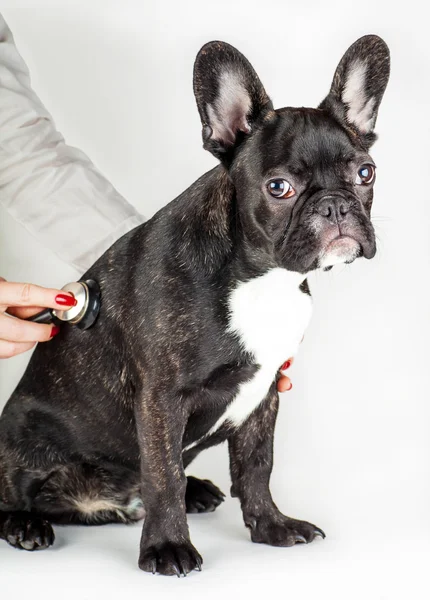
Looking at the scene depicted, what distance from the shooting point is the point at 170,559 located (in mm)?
2426

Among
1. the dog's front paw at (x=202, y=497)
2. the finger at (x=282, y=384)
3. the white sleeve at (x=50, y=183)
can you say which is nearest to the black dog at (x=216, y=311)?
the finger at (x=282, y=384)

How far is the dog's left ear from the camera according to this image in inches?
97.7

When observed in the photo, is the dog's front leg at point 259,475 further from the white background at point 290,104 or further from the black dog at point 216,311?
the white background at point 290,104

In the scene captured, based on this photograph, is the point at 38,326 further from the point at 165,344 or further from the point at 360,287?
the point at 360,287

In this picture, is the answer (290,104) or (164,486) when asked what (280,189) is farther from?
(290,104)

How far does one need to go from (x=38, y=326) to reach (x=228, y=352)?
531 mm

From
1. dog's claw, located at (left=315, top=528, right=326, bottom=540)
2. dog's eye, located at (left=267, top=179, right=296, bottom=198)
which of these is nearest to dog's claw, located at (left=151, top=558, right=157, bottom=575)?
dog's claw, located at (left=315, top=528, right=326, bottom=540)

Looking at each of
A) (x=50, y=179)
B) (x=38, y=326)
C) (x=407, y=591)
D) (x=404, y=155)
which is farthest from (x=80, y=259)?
(x=407, y=591)

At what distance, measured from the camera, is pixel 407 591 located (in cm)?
239

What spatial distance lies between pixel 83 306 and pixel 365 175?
2.39ft

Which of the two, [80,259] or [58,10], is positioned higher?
[58,10]

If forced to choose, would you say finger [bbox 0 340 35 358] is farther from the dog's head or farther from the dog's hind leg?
the dog's head

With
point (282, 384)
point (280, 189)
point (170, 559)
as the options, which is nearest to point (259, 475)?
point (282, 384)

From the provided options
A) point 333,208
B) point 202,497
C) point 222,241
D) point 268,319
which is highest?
point 333,208
